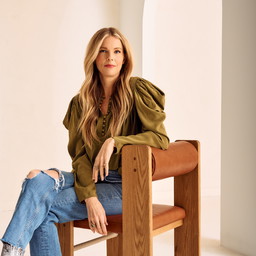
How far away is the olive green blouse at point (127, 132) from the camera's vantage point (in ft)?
6.58

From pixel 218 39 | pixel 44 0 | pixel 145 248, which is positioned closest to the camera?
pixel 145 248

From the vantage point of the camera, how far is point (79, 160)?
2.15 m

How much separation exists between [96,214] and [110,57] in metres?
0.68

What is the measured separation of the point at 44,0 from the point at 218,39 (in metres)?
1.89

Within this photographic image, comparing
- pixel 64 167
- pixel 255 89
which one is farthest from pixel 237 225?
pixel 64 167

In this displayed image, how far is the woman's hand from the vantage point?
1964 millimetres

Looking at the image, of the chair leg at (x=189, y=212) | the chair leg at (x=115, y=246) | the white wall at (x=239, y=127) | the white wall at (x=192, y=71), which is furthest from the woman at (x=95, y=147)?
the white wall at (x=192, y=71)

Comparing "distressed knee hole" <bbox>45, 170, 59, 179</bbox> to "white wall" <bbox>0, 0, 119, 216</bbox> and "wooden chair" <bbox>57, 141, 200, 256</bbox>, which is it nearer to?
"wooden chair" <bbox>57, 141, 200, 256</bbox>

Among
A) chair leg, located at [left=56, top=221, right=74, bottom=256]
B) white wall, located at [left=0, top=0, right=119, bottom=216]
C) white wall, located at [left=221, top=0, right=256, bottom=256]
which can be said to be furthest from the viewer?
white wall, located at [left=0, top=0, right=119, bottom=216]

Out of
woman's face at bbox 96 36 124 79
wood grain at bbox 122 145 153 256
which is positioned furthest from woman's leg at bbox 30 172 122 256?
woman's face at bbox 96 36 124 79

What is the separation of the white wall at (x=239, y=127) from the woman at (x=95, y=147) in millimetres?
1026

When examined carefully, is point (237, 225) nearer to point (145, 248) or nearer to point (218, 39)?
point (145, 248)

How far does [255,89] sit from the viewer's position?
9.68 feet

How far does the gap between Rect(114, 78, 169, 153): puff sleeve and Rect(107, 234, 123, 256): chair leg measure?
71 centimetres
